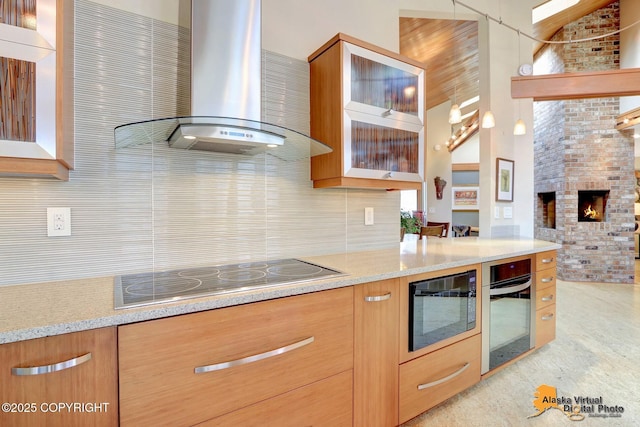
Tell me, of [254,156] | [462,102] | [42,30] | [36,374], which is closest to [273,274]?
[254,156]

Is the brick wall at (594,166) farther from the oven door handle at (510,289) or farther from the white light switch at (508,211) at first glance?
the oven door handle at (510,289)

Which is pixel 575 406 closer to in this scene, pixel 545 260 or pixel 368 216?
pixel 545 260

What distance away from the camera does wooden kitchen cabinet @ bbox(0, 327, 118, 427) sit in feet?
2.64

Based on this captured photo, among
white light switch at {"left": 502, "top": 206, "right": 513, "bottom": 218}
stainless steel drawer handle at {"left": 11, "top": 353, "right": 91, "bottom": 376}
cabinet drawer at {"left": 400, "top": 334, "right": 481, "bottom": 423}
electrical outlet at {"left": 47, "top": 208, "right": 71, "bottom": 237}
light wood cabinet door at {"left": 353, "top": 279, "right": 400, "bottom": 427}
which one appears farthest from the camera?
white light switch at {"left": 502, "top": 206, "right": 513, "bottom": 218}

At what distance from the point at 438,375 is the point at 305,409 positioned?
849 millimetres

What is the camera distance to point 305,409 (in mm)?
1256

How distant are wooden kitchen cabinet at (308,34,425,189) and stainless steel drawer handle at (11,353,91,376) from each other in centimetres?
133

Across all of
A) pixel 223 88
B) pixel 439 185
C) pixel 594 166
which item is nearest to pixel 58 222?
pixel 223 88

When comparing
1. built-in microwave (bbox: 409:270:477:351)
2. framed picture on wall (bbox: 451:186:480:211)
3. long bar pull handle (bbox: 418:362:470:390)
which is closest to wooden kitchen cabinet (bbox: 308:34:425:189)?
built-in microwave (bbox: 409:270:477:351)

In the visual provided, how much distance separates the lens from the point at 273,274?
145 centimetres

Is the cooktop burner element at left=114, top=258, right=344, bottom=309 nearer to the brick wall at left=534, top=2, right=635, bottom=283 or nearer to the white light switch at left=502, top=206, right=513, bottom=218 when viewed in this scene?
the white light switch at left=502, top=206, right=513, bottom=218

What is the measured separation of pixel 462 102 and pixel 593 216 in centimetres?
370

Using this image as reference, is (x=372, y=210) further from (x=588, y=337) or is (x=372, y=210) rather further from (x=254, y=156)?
(x=588, y=337)

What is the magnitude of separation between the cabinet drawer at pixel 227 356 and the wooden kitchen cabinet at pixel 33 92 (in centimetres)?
65
